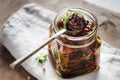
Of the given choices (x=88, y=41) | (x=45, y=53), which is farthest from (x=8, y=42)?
(x=88, y=41)

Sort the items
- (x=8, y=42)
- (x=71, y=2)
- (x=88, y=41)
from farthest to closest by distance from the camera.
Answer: (x=71, y=2) < (x=8, y=42) < (x=88, y=41)

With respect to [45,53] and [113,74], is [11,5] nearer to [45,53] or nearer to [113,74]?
[45,53]

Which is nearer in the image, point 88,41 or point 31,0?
point 88,41
